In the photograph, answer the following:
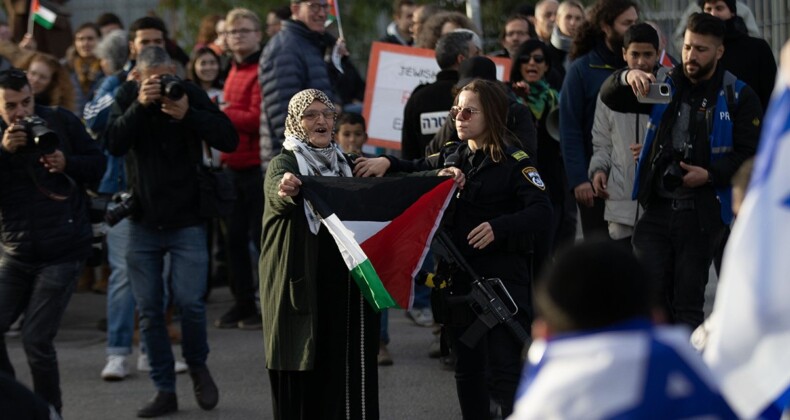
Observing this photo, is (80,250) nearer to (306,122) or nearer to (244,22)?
(306,122)

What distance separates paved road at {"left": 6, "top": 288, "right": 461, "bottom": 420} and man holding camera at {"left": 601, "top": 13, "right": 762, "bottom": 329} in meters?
1.48

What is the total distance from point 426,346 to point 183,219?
2.41 m

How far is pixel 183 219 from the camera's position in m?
8.00

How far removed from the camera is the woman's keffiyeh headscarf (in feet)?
21.5

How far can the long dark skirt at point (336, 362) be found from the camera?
654 cm

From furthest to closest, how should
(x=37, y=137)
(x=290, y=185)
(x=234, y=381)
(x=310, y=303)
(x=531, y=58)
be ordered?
(x=531, y=58)
(x=234, y=381)
(x=37, y=137)
(x=310, y=303)
(x=290, y=185)

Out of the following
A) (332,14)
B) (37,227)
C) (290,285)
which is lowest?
(290,285)

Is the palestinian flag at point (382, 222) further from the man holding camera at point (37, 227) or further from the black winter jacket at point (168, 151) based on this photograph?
the man holding camera at point (37, 227)

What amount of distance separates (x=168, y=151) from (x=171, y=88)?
1.34 feet

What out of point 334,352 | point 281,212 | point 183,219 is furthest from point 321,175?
point 183,219

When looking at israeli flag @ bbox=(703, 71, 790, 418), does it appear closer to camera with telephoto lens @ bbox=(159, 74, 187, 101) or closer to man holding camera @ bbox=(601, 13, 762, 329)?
man holding camera @ bbox=(601, 13, 762, 329)

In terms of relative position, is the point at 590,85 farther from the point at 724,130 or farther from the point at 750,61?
the point at 724,130

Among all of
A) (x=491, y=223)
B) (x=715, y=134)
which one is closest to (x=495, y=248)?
(x=491, y=223)

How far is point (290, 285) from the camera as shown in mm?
6426
